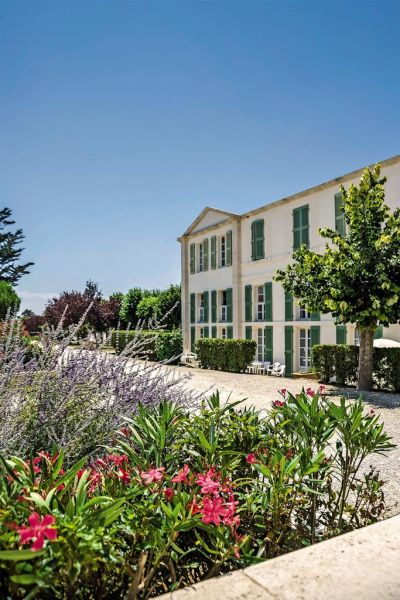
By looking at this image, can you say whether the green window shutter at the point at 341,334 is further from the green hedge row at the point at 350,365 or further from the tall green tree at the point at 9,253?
the tall green tree at the point at 9,253

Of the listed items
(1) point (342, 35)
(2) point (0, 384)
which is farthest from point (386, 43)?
(2) point (0, 384)

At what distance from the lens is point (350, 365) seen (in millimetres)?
12242

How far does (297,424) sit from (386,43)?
7265 millimetres

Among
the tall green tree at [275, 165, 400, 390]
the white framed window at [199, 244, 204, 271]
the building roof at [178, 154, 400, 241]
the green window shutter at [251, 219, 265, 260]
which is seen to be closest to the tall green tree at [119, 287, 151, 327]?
the building roof at [178, 154, 400, 241]

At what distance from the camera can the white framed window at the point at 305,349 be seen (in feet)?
54.7

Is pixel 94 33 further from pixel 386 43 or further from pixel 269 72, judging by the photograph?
pixel 386 43

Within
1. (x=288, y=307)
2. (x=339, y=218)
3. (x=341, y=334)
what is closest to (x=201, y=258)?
(x=288, y=307)

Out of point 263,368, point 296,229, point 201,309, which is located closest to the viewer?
point 296,229

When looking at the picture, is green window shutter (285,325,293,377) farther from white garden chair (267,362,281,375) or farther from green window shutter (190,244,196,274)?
green window shutter (190,244,196,274)

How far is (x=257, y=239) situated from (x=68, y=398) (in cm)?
1666

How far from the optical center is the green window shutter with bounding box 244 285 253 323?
19.5 m

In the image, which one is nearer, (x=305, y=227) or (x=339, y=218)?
(x=339, y=218)

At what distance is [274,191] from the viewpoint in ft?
58.7

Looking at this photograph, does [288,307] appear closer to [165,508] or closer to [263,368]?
[263,368]
